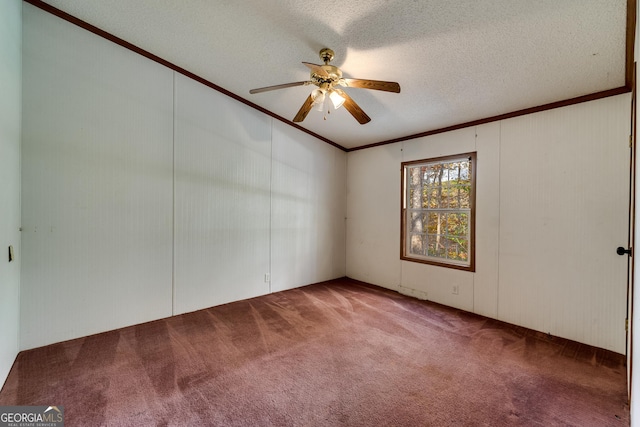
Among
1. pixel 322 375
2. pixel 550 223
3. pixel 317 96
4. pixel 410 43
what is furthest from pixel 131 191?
pixel 550 223

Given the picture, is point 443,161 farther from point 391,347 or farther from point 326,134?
point 391,347

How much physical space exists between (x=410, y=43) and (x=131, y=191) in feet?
9.82

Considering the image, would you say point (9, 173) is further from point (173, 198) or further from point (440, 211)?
point (440, 211)

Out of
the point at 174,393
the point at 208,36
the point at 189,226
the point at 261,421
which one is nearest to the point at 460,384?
the point at 261,421

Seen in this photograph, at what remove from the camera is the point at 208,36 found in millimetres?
2504

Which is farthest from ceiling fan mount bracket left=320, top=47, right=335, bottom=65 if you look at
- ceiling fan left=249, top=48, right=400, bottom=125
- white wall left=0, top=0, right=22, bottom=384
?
white wall left=0, top=0, right=22, bottom=384

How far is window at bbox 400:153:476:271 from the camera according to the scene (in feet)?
11.3

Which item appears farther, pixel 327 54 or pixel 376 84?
pixel 327 54

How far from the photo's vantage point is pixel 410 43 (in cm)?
217

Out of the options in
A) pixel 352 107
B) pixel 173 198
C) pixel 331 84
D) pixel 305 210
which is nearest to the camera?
pixel 331 84

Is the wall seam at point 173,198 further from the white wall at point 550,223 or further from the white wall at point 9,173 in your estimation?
the white wall at point 550,223

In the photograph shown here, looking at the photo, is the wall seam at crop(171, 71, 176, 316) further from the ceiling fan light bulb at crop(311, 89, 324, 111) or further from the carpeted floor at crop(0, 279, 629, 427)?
the ceiling fan light bulb at crop(311, 89, 324, 111)

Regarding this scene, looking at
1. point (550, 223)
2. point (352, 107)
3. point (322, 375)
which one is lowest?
point (322, 375)

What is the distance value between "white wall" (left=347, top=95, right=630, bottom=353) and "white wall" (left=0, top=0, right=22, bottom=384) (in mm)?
4159
